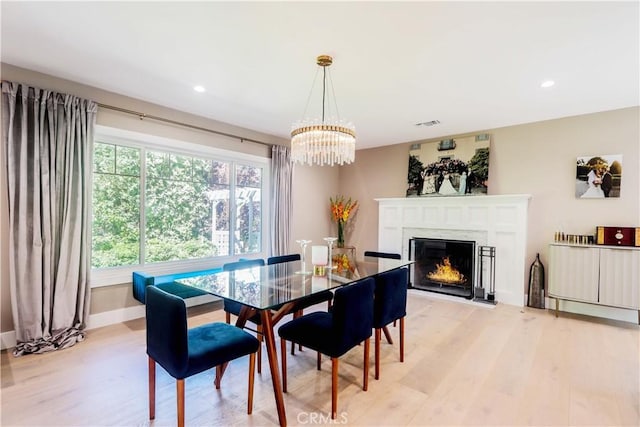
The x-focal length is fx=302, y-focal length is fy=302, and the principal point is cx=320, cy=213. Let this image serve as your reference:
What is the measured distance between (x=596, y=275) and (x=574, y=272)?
0.67ft

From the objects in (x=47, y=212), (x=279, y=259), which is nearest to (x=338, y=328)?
(x=279, y=259)

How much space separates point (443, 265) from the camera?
16.9 ft

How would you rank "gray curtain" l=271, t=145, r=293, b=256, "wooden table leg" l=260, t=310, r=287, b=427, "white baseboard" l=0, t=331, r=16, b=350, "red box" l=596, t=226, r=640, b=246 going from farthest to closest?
"gray curtain" l=271, t=145, r=293, b=256 < "red box" l=596, t=226, r=640, b=246 < "white baseboard" l=0, t=331, r=16, b=350 < "wooden table leg" l=260, t=310, r=287, b=427

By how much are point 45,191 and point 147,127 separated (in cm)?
130

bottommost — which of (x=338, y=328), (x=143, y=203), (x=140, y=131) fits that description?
(x=338, y=328)

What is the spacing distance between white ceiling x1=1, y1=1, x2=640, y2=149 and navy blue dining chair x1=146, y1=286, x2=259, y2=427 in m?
1.93

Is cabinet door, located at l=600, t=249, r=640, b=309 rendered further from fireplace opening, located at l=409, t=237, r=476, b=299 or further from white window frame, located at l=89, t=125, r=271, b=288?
white window frame, located at l=89, t=125, r=271, b=288

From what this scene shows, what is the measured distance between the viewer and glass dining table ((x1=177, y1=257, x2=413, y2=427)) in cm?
192

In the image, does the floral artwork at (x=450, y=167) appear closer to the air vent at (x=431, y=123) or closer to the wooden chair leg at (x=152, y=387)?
the air vent at (x=431, y=123)

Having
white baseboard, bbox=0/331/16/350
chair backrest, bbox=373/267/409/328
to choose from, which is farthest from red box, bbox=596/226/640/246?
white baseboard, bbox=0/331/16/350

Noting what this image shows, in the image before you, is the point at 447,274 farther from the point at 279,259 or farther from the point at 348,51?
the point at 348,51

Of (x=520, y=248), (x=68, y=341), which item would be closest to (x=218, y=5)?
(x=68, y=341)

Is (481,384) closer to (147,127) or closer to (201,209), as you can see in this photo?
(201,209)

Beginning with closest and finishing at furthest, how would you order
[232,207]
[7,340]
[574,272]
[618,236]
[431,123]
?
[7,340] < [618,236] < [574,272] < [431,123] < [232,207]
